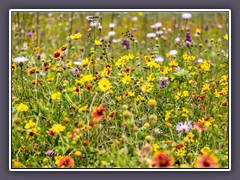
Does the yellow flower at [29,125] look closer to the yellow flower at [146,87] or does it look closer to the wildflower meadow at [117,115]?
the wildflower meadow at [117,115]

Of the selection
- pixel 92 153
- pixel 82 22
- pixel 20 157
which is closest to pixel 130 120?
pixel 92 153

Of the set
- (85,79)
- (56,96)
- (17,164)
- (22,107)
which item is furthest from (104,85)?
(17,164)

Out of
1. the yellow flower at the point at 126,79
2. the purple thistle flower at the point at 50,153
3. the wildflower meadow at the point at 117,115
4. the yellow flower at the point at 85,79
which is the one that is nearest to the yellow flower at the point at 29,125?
the wildflower meadow at the point at 117,115

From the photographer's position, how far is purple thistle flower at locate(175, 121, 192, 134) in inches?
95.0

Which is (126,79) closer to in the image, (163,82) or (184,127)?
(163,82)

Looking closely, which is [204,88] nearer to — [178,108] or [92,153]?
[178,108]

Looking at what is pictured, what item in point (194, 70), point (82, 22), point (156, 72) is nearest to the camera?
point (156, 72)

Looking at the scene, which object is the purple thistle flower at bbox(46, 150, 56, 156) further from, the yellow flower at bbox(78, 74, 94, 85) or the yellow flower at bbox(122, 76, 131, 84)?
the yellow flower at bbox(122, 76, 131, 84)

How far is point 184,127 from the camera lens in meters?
2.42

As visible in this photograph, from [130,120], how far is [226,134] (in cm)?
44

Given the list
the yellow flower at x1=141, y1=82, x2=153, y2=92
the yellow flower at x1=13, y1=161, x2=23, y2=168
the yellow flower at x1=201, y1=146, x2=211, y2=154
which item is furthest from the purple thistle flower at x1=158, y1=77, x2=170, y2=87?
the yellow flower at x1=13, y1=161, x2=23, y2=168

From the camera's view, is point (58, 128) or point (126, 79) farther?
point (126, 79)

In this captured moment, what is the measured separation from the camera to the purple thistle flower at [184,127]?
241cm
